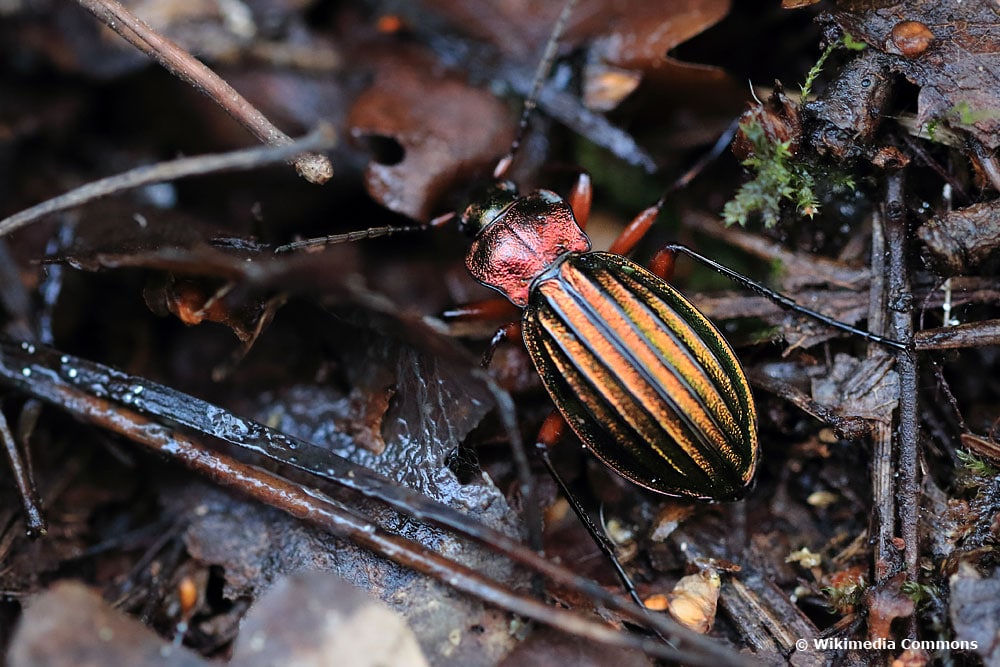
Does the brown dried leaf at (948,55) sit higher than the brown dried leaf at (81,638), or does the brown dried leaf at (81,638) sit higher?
the brown dried leaf at (948,55)

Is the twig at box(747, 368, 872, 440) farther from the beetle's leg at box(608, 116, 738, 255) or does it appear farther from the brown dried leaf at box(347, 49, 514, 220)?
the brown dried leaf at box(347, 49, 514, 220)

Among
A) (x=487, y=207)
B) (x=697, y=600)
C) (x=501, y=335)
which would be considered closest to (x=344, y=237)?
(x=487, y=207)

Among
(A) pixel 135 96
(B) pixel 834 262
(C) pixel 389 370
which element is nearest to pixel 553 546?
(C) pixel 389 370

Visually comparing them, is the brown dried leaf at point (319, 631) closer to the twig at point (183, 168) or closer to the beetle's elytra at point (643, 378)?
the beetle's elytra at point (643, 378)

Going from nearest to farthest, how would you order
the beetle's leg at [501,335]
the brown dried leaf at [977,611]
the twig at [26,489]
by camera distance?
the brown dried leaf at [977,611], the twig at [26,489], the beetle's leg at [501,335]

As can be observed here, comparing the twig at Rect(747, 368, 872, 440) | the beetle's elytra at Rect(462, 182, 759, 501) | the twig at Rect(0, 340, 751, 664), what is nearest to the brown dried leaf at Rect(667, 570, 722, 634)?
the twig at Rect(0, 340, 751, 664)

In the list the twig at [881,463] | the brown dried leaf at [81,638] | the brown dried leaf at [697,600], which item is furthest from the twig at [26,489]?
the twig at [881,463]

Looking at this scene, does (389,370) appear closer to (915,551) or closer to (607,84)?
(607,84)
